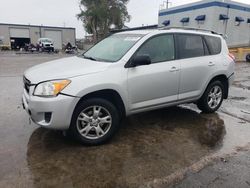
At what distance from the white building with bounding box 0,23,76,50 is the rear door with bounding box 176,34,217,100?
48767 mm

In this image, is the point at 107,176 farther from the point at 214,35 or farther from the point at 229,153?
the point at 214,35

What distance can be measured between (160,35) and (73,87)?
1979 millimetres

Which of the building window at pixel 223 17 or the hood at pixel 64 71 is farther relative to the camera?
the building window at pixel 223 17

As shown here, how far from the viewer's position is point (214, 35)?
5465 mm

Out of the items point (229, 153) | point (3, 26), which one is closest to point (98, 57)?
point (229, 153)

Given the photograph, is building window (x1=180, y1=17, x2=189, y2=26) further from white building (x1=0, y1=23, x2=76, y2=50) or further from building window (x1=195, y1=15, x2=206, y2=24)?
white building (x1=0, y1=23, x2=76, y2=50)

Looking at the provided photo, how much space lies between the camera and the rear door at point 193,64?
472 centimetres

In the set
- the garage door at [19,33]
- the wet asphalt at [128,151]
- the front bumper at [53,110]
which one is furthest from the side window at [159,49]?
the garage door at [19,33]

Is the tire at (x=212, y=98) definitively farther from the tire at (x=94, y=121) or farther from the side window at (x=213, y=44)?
the tire at (x=94, y=121)

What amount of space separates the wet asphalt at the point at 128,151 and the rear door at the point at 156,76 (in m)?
0.61

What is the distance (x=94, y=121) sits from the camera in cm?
A: 379

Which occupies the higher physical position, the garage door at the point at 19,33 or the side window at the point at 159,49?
the garage door at the point at 19,33

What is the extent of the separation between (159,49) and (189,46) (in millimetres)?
810

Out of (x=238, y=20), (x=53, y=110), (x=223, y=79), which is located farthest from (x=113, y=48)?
(x=238, y=20)
